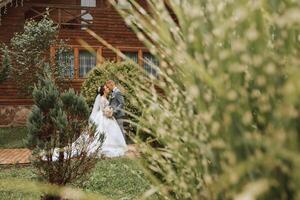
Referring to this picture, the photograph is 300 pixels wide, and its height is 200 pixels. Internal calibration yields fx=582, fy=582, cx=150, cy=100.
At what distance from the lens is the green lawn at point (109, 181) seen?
9.28 m

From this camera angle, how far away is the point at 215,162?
7.22 ft

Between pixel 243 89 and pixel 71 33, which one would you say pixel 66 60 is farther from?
pixel 243 89

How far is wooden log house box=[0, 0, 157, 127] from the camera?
2231 cm

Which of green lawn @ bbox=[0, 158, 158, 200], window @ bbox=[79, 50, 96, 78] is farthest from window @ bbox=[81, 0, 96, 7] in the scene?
green lawn @ bbox=[0, 158, 158, 200]

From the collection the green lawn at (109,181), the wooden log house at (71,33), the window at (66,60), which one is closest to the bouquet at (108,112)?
the green lawn at (109,181)

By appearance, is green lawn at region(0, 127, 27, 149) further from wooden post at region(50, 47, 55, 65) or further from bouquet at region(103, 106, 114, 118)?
bouquet at region(103, 106, 114, 118)

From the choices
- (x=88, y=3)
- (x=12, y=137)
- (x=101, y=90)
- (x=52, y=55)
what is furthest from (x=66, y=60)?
(x=101, y=90)

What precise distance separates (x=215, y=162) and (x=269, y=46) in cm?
49

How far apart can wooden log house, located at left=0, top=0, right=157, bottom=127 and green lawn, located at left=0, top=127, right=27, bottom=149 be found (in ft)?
5.21

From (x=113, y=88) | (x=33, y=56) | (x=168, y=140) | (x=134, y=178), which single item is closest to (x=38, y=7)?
(x=33, y=56)

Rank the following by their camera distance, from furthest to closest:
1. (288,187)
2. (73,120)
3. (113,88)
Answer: (113,88) → (73,120) → (288,187)

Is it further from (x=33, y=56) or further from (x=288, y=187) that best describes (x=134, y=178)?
(x=33, y=56)

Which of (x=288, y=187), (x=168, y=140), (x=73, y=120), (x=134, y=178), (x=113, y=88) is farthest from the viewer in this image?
(x=113, y=88)

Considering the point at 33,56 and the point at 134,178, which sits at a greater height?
the point at 33,56
